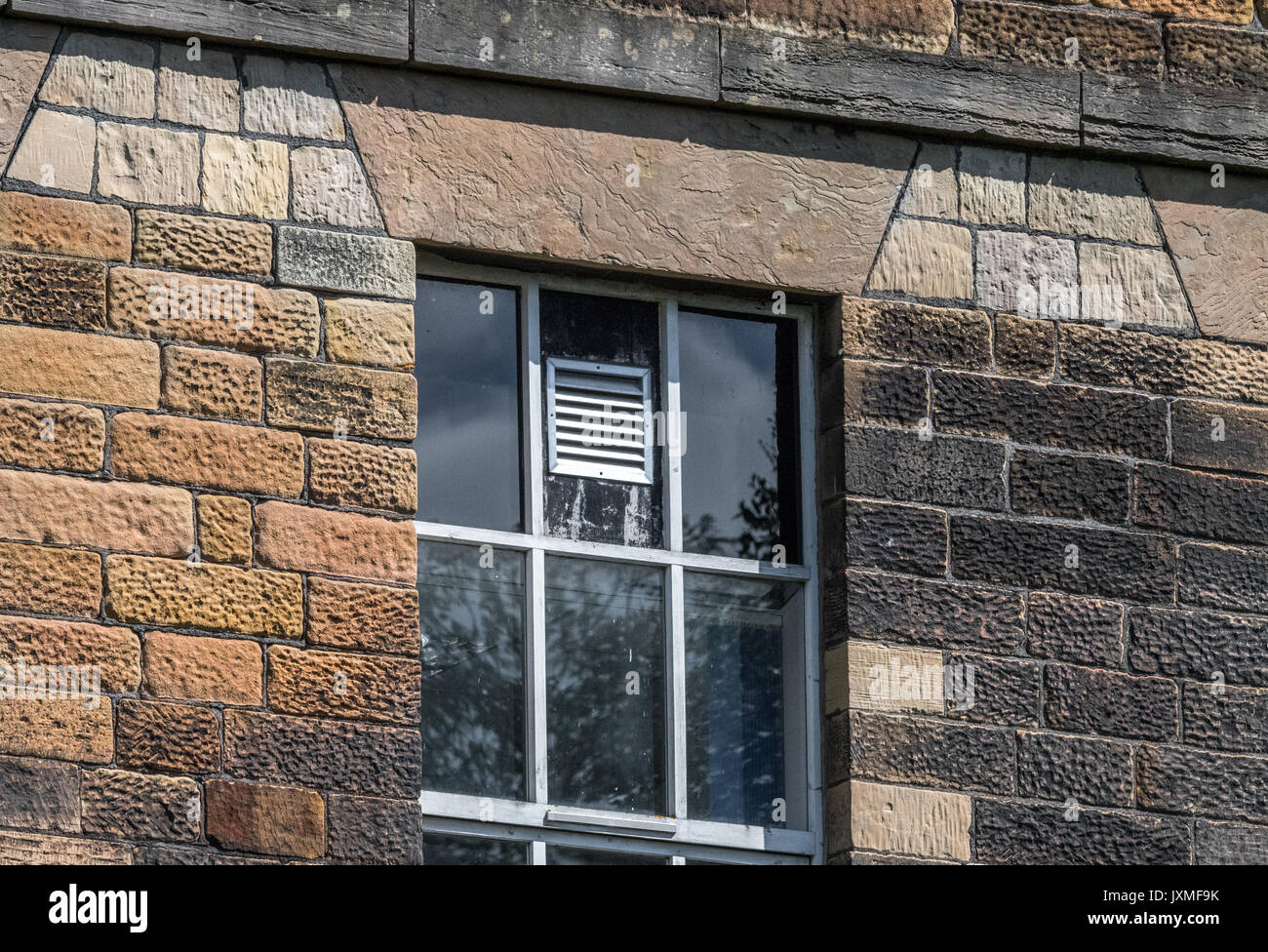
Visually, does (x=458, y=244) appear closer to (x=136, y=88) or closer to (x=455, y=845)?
(x=136, y=88)

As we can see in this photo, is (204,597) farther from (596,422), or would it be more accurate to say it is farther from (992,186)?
(992,186)

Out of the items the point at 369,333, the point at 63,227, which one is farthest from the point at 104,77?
the point at 369,333

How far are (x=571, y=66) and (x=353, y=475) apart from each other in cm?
125

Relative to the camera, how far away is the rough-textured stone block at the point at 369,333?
6930 millimetres

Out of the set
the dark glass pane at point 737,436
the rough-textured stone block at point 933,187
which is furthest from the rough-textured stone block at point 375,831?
the rough-textured stone block at point 933,187

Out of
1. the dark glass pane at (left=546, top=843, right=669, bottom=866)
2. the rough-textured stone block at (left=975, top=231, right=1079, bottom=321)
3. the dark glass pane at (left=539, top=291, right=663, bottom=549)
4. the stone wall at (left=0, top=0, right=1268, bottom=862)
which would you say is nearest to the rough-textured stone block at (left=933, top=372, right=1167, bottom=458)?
the stone wall at (left=0, top=0, right=1268, bottom=862)

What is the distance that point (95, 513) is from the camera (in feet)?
21.6

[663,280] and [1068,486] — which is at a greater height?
[663,280]

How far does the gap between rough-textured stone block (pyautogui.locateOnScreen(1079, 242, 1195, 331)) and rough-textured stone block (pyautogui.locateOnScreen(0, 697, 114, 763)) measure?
113 inches

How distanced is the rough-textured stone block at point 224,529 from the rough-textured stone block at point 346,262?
60cm

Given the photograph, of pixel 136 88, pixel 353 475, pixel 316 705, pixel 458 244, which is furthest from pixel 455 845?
pixel 136 88

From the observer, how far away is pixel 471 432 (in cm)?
713

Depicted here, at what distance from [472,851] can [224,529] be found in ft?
3.24

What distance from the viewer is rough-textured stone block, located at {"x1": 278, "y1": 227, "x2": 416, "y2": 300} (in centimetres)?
694
